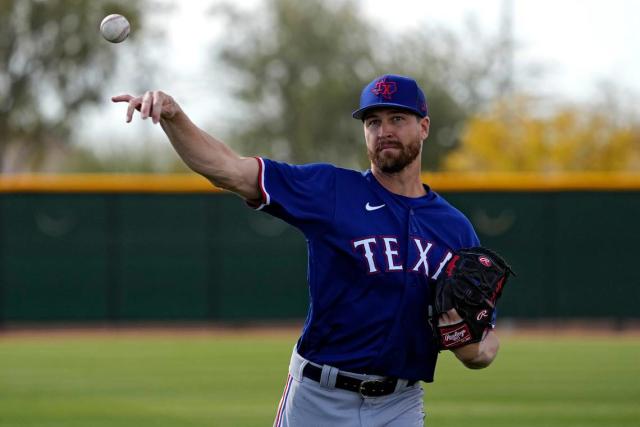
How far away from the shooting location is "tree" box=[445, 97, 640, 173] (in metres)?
35.7

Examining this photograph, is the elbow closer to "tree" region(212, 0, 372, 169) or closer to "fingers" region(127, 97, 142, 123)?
"fingers" region(127, 97, 142, 123)

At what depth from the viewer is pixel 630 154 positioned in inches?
1491

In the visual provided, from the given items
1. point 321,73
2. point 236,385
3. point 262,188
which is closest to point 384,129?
point 262,188

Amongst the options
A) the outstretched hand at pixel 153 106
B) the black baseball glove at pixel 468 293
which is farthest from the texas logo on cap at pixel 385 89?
the outstretched hand at pixel 153 106

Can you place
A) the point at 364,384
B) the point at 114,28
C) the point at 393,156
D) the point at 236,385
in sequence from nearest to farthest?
the point at 114,28
the point at 364,384
the point at 393,156
the point at 236,385

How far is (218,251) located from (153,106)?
1462cm

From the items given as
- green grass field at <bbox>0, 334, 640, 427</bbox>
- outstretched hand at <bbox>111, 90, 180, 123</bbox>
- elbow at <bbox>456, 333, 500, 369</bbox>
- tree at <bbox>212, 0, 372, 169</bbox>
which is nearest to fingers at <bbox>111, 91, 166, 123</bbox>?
outstretched hand at <bbox>111, 90, 180, 123</bbox>

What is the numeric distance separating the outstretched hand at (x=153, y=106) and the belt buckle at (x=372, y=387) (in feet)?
3.94

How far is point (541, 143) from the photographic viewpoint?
118ft

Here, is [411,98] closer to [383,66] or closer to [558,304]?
[558,304]

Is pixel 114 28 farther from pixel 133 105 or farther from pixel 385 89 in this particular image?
pixel 385 89

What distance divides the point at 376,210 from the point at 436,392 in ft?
20.5

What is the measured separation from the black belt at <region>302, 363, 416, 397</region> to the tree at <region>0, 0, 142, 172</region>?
34643mm

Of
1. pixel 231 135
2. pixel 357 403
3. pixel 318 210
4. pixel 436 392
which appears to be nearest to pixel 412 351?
pixel 357 403
